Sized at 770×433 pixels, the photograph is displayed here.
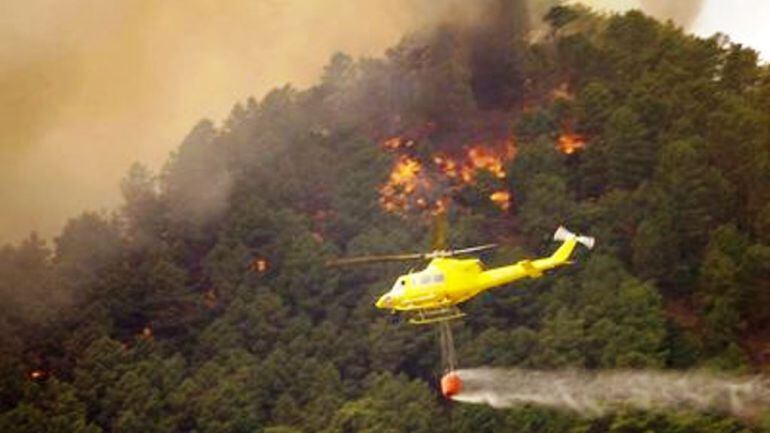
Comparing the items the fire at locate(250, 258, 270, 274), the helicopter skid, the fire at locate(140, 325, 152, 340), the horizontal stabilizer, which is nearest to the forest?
the fire at locate(250, 258, 270, 274)

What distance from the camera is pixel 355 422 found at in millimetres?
45562

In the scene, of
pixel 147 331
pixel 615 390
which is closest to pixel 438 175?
pixel 147 331

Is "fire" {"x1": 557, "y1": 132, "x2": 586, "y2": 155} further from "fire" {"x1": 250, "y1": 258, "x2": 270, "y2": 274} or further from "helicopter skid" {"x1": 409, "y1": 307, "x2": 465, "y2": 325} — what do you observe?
"fire" {"x1": 250, "y1": 258, "x2": 270, "y2": 274}

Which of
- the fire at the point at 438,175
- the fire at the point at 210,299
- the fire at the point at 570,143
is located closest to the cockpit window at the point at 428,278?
the fire at the point at 438,175

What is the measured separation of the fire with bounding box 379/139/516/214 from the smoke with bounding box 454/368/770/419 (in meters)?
10.6

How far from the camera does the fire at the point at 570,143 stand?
57500 mm

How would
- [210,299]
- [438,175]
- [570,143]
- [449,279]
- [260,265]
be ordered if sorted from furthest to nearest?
[438,175] → [570,143] → [210,299] → [260,265] → [449,279]

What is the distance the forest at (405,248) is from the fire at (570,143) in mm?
91

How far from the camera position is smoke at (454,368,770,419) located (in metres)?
43.3

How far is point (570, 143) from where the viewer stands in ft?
191

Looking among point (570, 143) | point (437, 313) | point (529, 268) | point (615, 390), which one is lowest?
point (615, 390)

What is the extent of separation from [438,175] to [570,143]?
216 inches

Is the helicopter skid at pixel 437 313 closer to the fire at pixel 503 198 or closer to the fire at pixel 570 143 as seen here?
the fire at pixel 503 198

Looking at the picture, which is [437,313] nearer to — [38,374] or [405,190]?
[405,190]
